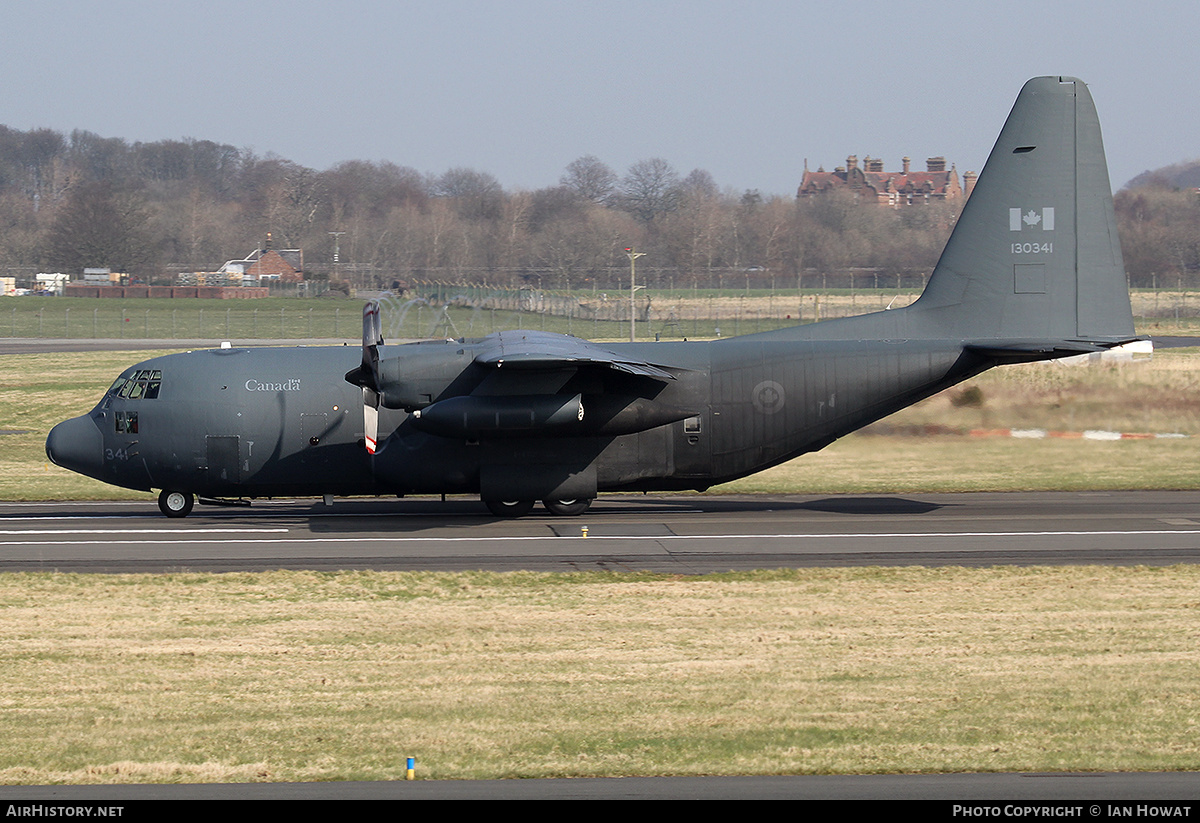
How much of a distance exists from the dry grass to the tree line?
5635 centimetres

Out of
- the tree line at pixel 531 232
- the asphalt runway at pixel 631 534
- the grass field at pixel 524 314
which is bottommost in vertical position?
the asphalt runway at pixel 631 534

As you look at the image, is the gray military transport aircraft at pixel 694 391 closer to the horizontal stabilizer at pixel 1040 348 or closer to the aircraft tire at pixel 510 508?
the horizontal stabilizer at pixel 1040 348

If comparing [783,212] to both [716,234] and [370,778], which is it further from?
[370,778]

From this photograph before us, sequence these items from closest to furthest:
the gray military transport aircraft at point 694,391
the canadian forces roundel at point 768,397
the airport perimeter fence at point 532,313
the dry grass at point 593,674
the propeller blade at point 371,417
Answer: the dry grass at point 593,674 → the propeller blade at point 371,417 → the gray military transport aircraft at point 694,391 → the canadian forces roundel at point 768,397 → the airport perimeter fence at point 532,313

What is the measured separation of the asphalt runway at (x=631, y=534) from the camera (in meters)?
20.5

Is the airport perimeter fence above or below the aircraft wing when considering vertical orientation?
above

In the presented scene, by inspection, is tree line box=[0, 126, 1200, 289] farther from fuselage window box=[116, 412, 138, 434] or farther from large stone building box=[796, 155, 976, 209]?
fuselage window box=[116, 412, 138, 434]

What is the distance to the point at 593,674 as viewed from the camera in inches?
537

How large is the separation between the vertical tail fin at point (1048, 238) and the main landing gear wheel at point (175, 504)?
1628 cm

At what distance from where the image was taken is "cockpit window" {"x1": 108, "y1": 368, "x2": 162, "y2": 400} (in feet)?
81.9

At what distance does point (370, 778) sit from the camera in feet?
32.4

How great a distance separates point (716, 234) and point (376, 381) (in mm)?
81827

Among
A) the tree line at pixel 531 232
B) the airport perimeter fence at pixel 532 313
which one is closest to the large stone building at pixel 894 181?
the tree line at pixel 531 232

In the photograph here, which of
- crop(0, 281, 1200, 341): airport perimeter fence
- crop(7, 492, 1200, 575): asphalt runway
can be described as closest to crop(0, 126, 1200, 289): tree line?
crop(0, 281, 1200, 341): airport perimeter fence
